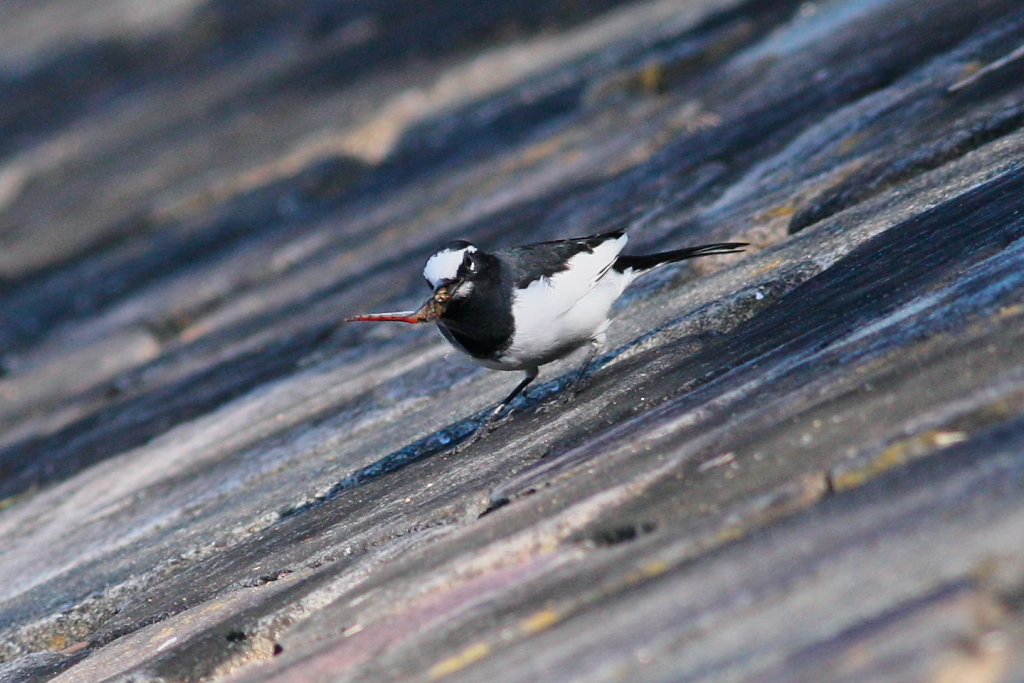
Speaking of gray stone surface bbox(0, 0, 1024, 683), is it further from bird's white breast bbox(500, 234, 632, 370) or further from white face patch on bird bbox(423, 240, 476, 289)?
white face patch on bird bbox(423, 240, 476, 289)

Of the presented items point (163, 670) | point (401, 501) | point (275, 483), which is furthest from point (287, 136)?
point (163, 670)

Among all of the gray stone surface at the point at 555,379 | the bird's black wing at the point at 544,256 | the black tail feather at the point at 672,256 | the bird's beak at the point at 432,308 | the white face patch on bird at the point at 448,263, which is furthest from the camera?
the black tail feather at the point at 672,256

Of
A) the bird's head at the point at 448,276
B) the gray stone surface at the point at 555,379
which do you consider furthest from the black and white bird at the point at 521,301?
the gray stone surface at the point at 555,379

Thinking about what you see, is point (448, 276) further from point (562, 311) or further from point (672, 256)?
point (672, 256)

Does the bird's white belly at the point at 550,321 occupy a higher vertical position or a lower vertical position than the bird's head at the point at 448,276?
lower

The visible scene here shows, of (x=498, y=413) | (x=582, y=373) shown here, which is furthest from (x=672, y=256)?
(x=498, y=413)

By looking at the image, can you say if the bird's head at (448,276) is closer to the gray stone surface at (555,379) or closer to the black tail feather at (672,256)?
the gray stone surface at (555,379)
